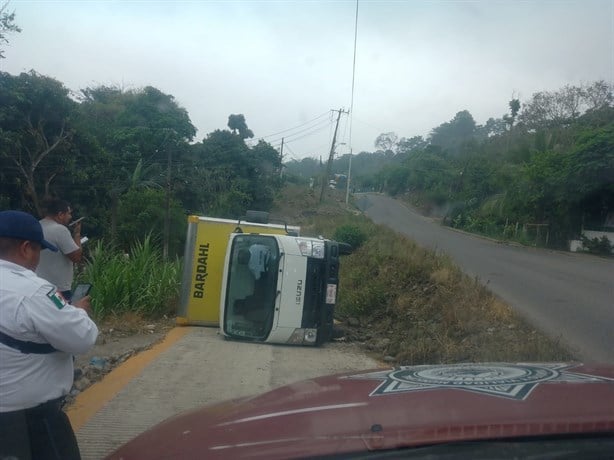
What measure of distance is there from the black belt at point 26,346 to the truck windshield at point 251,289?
5.94 m

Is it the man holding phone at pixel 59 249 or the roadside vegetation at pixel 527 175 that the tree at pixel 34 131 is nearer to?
the man holding phone at pixel 59 249

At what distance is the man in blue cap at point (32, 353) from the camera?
2428mm

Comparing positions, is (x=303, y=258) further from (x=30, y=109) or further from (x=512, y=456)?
(x=30, y=109)

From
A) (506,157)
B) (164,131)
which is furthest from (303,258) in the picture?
(506,157)

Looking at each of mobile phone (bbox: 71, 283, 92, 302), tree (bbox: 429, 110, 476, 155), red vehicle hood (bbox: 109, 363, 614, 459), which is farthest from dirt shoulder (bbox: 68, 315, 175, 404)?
tree (bbox: 429, 110, 476, 155)

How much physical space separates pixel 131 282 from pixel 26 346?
23.9 ft

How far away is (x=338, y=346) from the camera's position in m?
8.75

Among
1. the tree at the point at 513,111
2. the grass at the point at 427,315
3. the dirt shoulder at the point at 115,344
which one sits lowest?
the dirt shoulder at the point at 115,344

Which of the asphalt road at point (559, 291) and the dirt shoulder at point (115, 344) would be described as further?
the asphalt road at point (559, 291)

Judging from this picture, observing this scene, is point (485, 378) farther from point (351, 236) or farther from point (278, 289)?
point (351, 236)

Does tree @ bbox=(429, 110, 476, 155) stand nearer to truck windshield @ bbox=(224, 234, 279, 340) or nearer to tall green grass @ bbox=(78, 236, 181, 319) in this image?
tall green grass @ bbox=(78, 236, 181, 319)

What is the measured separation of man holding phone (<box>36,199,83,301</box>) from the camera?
17.2 feet

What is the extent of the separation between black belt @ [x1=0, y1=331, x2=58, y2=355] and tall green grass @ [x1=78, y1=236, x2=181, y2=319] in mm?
6541

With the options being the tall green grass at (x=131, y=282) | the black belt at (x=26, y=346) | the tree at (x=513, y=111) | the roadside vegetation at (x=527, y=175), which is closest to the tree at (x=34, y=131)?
the tall green grass at (x=131, y=282)
